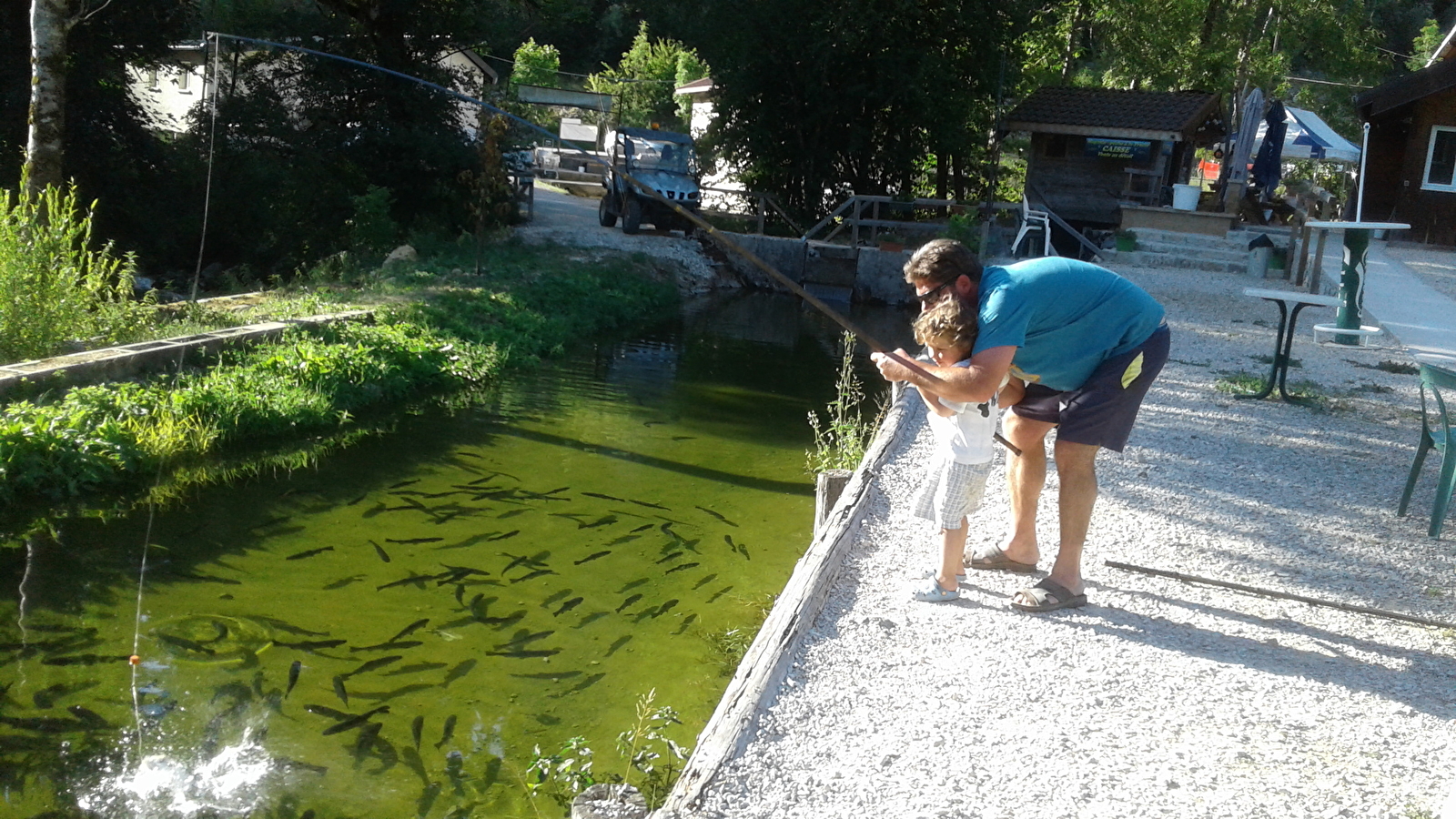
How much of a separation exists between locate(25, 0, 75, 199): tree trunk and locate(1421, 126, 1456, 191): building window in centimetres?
2409

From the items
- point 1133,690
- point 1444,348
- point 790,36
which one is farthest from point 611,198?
point 1133,690

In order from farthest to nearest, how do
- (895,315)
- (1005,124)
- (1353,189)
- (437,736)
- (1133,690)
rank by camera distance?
1. (1353,189)
2. (1005,124)
3. (895,315)
4. (437,736)
5. (1133,690)

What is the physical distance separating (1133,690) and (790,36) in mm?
22166

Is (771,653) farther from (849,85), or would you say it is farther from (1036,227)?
(849,85)

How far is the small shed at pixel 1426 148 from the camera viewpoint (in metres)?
23.6

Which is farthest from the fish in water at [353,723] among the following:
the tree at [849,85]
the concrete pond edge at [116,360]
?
the tree at [849,85]

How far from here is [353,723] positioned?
16.4 feet

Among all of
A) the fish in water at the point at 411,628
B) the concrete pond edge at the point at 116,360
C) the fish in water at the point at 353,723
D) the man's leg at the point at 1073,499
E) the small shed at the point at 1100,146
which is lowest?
the fish in water at the point at 353,723

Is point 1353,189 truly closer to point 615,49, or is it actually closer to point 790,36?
point 790,36

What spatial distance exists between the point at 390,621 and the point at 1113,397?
143 inches

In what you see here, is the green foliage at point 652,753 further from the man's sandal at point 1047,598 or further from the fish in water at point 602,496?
the fish in water at point 602,496

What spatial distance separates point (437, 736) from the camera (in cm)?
499

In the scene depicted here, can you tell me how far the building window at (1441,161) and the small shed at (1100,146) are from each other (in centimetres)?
458

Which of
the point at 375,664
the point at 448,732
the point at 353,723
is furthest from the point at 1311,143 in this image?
the point at 353,723
